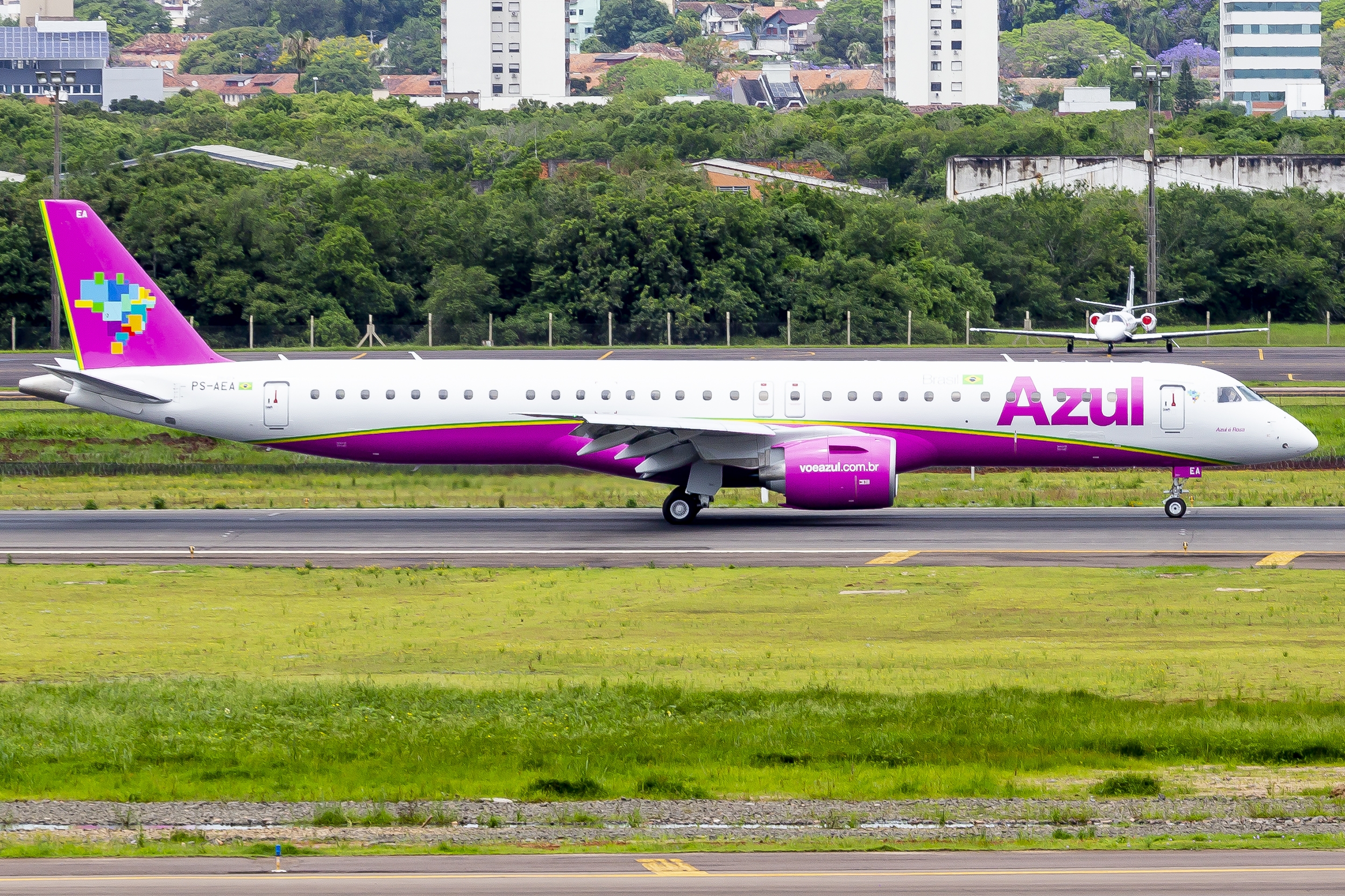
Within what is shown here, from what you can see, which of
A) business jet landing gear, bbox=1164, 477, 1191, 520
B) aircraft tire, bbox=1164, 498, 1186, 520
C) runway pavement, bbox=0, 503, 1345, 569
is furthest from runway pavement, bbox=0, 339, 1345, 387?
aircraft tire, bbox=1164, 498, 1186, 520

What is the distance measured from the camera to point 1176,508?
3872cm

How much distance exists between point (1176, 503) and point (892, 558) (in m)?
9.09

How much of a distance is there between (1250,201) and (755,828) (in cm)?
9686

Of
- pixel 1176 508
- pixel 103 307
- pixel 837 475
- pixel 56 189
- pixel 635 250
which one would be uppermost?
pixel 56 189

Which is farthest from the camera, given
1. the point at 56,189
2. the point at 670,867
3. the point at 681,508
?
the point at 56,189

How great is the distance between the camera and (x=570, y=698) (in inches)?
837

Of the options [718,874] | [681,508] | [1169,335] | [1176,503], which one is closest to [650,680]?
[718,874]

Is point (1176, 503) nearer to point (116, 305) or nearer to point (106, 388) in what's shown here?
point (106, 388)

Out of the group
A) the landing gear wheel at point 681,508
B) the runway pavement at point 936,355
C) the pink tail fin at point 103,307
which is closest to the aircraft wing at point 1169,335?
the runway pavement at point 936,355

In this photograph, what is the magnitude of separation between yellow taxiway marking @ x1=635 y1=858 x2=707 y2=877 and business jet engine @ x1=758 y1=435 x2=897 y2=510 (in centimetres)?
2197

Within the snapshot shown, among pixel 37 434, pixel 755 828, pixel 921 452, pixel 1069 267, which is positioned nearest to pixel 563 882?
pixel 755 828

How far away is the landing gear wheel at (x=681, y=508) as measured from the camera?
38.0 meters

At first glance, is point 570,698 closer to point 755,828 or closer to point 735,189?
point 755,828

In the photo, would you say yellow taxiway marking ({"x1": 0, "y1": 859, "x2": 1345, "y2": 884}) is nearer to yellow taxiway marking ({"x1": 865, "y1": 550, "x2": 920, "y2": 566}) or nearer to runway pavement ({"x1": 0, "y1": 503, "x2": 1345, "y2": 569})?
yellow taxiway marking ({"x1": 865, "y1": 550, "x2": 920, "y2": 566})
